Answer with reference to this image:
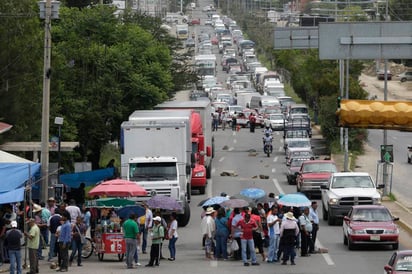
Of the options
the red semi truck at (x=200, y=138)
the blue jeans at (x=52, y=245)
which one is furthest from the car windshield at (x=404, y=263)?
the red semi truck at (x=200, y=138)

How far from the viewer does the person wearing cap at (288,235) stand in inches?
1309

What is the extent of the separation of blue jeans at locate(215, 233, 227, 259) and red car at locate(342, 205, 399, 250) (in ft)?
12.4

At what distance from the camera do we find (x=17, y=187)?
3278cm

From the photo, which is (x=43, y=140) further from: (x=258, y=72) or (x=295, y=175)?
(x=258, y=72)

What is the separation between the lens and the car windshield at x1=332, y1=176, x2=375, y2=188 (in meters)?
43.5

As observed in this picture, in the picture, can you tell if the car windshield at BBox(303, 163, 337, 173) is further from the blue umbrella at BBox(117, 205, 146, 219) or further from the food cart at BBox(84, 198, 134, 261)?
the food cart at BBox(84, 198, 134, 261)

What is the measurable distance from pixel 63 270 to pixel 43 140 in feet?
23.4

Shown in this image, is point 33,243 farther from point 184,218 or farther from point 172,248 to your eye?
point 184,218

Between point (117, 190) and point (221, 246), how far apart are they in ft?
14.5

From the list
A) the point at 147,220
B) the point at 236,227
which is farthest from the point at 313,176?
the point at 236,227

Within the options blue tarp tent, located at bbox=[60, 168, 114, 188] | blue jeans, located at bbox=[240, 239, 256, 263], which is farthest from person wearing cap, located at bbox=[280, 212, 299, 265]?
blue tarp tent, located at bbox=[60, 168, 114, 188]

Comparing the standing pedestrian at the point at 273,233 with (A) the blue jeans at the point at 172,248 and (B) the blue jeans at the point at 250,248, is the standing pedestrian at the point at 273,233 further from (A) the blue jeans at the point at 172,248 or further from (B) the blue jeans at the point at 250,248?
(A) the blue jeans at the point at 172,248

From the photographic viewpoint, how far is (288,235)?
3316cm

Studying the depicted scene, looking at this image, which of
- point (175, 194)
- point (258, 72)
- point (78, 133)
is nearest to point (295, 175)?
point (78, 133)
